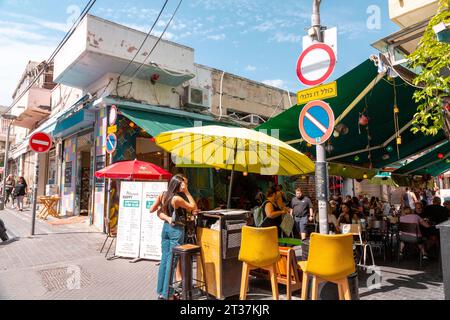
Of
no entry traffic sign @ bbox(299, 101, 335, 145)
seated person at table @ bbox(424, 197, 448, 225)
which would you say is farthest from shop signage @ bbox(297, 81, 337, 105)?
seated person at table @ bbox(424, 197, 448, 225)

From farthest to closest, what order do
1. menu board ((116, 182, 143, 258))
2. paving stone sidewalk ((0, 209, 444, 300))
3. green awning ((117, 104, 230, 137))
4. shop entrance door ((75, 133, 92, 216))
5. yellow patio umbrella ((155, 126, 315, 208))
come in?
shop entrance door ((75, 133, 92, 216)) < green awning ((117, 104, 230, 137)) < menu board ((116, 182, 143, 258)) < yellow patio umbrella ((155, 126, 315, 208)) < paving stone sidewalk ((0, 209, 444, 300))

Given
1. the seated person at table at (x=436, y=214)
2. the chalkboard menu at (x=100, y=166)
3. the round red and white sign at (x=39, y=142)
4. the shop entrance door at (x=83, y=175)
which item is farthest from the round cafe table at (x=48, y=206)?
the seated person at table at (x=436, y=214)

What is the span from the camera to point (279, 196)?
806 cm

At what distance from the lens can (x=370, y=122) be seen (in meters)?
8.28

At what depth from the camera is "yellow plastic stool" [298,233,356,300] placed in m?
3.44

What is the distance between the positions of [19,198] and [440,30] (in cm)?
1752

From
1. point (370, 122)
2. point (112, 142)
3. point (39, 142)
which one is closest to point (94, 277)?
point (112, 142)

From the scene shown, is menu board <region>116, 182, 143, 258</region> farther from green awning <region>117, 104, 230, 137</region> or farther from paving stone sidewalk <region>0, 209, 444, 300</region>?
green awning <region>117, 104, 230, 137</region>

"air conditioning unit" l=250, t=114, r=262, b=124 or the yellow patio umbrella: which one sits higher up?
"air conditioning unit" l=250, t=114, r=262, b=124

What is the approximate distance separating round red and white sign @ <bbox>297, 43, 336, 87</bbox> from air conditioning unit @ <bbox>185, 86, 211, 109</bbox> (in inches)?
320

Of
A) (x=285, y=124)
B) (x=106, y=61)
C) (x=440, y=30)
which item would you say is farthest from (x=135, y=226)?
(x=440, y=30)

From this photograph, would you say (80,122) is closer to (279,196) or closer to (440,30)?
(279,196)

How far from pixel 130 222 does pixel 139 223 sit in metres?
0.25

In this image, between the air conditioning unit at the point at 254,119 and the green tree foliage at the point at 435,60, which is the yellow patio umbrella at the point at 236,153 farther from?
the air conditioning unit at the point at 254,119
